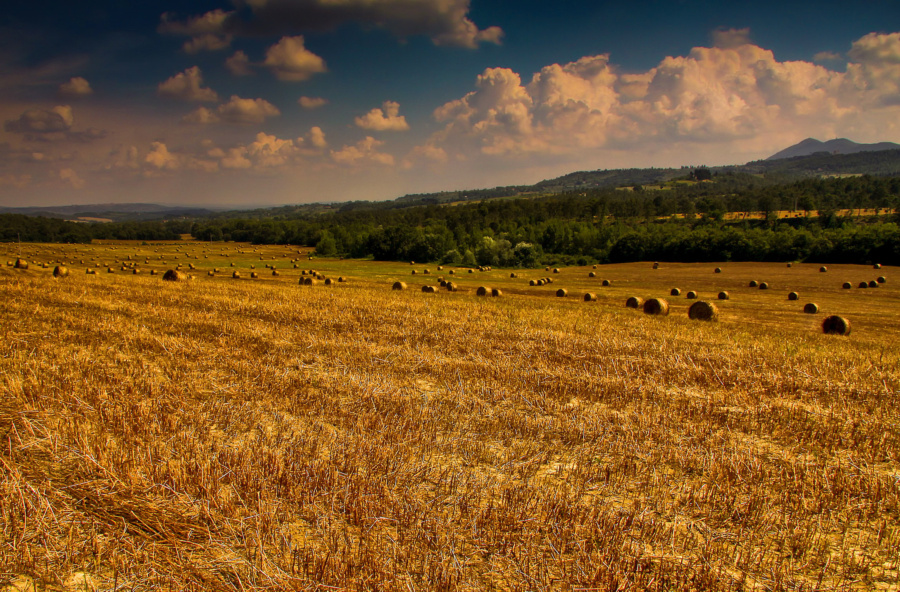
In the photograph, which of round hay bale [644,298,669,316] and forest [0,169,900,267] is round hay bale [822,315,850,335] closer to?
round hay bale [644,298,669,316]

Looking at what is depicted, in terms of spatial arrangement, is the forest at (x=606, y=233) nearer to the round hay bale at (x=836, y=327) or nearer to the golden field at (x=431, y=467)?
the round hay bale at (x=836, y=327)

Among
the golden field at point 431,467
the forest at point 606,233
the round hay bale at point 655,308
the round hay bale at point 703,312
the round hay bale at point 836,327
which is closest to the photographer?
the golden field at point 431,467

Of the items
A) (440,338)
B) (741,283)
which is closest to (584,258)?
(741,283)

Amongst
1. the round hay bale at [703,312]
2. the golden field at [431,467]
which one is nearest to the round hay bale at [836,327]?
the round hay bale at [703,312]

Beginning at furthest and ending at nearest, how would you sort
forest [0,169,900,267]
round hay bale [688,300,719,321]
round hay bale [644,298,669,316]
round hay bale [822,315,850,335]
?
forest [0,169,900,267] < round hay bale [644,298,669,316] < round hay bale [688,300,719,321] < round hay bale [822,315,850,335]

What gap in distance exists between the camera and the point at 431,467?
544 cm

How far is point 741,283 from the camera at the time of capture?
173 ft

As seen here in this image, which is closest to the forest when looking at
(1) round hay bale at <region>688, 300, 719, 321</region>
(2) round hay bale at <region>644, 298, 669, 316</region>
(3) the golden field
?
(1) round hay bale at <region>688, 300, 719, 321</region>

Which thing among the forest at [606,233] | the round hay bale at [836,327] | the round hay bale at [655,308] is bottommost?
the round hay bale at [836,327]

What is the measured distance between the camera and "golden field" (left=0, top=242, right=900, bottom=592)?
379 centimetres

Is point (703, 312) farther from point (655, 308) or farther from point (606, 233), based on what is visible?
point (606, 233)

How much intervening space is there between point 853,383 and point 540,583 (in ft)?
34.6

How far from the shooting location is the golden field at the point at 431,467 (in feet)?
12.4

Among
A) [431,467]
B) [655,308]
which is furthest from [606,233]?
[431,467]
